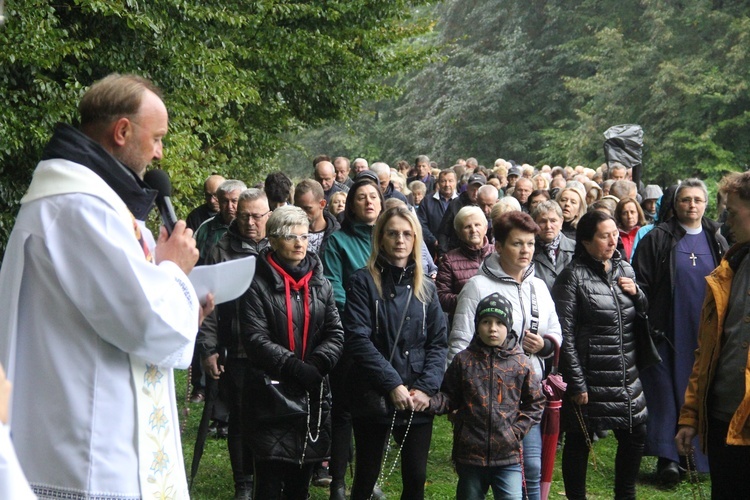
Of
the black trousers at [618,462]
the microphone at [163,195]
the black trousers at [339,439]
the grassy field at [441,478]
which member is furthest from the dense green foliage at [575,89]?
the microphone at [163,195]

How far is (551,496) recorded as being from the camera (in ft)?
25.2

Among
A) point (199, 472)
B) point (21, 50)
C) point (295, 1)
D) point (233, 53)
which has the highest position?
point (295, 1)

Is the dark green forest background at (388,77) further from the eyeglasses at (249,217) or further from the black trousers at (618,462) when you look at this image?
the black trousers at (618,462)

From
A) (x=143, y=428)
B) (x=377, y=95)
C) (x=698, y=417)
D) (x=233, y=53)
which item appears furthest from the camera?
(x=377, y=95)

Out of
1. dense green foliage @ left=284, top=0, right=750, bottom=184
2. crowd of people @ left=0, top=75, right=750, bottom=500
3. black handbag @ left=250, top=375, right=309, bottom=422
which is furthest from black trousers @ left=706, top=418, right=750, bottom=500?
dense green foliage @ left=284, top=0, right=750, bottom=184

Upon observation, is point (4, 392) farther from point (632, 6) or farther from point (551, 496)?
point (632, 6)

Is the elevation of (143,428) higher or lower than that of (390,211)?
lower

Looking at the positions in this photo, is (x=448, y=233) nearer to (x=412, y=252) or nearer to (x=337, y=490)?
(x=337, y=490)

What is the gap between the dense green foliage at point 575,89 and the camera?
3034 cm

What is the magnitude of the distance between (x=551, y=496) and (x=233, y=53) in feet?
25.5

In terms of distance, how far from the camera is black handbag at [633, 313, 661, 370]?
22.3 feet

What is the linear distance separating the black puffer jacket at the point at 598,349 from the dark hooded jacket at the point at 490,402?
0.74 m

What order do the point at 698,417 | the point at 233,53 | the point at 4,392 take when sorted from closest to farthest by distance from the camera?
the point at 4,392 → the point at 698,417 → the point at 233,53

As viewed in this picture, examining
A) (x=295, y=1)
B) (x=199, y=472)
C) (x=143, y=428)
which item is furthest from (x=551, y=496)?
(x=295, y=1)
